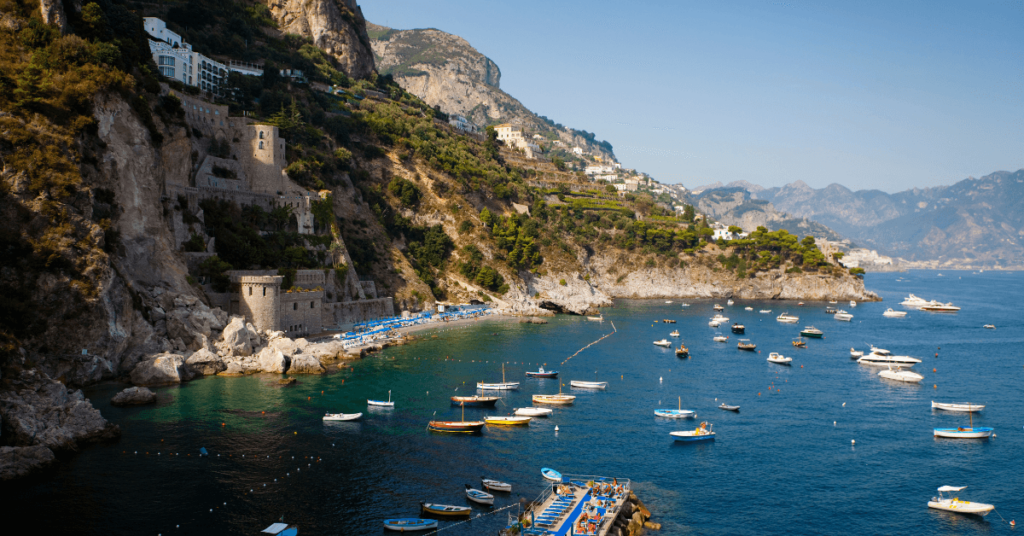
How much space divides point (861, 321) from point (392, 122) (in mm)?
74508

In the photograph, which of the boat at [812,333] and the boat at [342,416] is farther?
the boat at [812,333]

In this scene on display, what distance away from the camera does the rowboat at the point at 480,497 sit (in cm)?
2689

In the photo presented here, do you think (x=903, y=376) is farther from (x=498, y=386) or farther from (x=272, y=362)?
(x=272, y=362)

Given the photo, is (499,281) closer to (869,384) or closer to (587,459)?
(869,384)

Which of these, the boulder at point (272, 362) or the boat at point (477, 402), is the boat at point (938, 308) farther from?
the boulder at point (272, 362)

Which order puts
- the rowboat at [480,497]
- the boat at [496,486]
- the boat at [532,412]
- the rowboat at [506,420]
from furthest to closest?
the boat at [532,412] → the rowboat at [506,420] → the boat at [496,486] → the rowboat at [480,497]

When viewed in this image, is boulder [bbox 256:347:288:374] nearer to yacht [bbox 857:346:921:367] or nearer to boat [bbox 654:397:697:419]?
boat [bbox 654:397:697:419]

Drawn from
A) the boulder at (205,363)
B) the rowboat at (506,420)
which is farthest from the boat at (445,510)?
the boulder at (205,363)

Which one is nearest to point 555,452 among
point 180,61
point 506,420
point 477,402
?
point 506,420

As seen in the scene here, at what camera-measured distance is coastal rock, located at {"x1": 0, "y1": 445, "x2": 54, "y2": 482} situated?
1069 inches

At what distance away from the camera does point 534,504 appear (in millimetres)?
25719

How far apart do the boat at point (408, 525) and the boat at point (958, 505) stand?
2212cm

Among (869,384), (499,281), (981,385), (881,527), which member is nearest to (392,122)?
(499,281)

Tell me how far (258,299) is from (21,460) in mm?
24689
